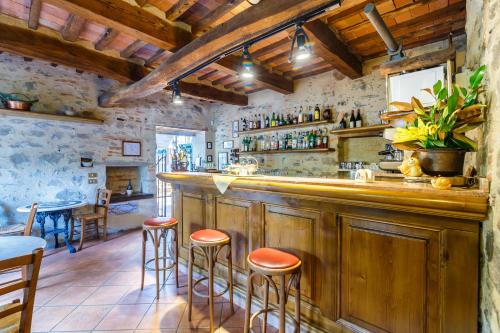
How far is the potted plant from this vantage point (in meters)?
1.14

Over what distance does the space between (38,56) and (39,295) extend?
2.96m

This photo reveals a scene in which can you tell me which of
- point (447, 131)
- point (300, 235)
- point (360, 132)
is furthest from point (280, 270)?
point (360, 132)

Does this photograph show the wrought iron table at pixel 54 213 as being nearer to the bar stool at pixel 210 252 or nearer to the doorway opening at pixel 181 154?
the doorway opening at pixel 181 154

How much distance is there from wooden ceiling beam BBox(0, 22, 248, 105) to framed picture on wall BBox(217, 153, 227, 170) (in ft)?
7.57

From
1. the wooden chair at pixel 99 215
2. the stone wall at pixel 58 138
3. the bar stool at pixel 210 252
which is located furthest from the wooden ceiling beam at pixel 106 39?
the bar stool at pixel 210 252

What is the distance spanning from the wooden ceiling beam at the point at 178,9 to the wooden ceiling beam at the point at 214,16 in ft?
0.78

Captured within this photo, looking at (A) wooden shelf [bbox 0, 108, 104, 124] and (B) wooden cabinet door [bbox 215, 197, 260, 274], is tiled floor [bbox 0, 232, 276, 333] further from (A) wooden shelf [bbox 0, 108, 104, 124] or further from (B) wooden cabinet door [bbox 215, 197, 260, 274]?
(A) wooden shelf [bbox 0, 108, 104, 124]

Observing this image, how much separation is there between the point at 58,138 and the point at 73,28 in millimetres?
2050

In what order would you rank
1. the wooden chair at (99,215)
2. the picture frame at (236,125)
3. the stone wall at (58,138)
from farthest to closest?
the picture frame at (236,125) < the wooden chair at (99,215) < the stone wall at (58,138)

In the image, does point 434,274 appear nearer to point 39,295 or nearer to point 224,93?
point 39,295

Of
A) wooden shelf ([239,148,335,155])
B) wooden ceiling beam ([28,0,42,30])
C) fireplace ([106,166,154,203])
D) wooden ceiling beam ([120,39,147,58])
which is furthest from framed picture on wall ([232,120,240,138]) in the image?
wooden ceiling beam ([28,0,42,30])

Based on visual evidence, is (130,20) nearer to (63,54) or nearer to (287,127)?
(63,54)

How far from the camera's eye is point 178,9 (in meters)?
2.44

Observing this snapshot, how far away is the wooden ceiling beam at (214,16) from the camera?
2.34m
